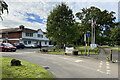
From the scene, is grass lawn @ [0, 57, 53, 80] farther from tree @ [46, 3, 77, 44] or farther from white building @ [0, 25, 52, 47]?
white building @ [0, 25, 52, 47]

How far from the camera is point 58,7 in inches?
814

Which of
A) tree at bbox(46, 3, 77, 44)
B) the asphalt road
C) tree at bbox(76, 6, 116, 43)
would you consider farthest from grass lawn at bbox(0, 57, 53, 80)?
tree at bbox(76, 6, 116, 43)

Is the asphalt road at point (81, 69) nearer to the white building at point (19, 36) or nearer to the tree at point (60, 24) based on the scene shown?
the tree at point (60, 24)

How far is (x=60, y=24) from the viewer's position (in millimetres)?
20031

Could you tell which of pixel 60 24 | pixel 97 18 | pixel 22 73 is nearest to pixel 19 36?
pixel 60 24

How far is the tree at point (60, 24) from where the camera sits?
20.0 meters

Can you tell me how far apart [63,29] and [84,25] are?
14.7 metres

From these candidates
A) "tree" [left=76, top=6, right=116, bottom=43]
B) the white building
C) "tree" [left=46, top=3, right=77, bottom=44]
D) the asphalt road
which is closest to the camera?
the asphalt road

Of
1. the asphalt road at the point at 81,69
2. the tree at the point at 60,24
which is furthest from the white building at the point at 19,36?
the asphalt road at the point at 81,69

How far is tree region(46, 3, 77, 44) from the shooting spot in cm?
2000

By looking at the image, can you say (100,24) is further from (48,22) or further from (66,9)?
(48,22)

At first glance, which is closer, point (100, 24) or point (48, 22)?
point (48, 22)

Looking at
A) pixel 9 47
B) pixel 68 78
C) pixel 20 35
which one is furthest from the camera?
pixel 20 35

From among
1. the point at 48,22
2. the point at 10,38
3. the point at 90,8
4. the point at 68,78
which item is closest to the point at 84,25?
the point at 90,8
